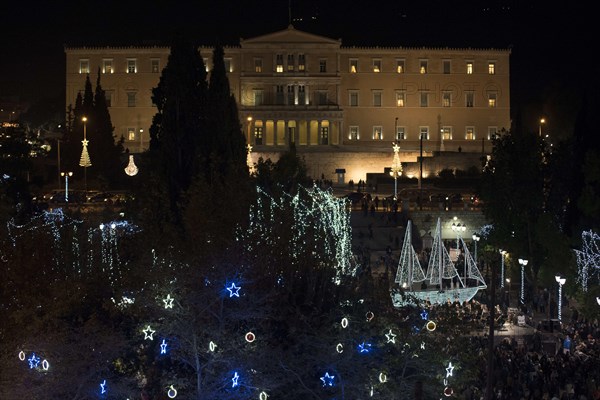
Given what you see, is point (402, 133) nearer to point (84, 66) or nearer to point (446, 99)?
point (446, 99)

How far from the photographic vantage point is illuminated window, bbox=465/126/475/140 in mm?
77688

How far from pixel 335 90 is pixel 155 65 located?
40.5 feet

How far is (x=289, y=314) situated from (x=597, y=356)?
8071 mm

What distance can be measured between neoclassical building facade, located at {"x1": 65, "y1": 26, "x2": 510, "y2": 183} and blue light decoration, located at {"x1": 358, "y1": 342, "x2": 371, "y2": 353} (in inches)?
2064

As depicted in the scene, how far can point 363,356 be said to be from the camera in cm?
2173

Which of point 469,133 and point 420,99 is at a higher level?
point 420,99

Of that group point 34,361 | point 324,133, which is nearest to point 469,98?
point 324,133

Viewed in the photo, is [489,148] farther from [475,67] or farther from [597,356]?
[597,356]

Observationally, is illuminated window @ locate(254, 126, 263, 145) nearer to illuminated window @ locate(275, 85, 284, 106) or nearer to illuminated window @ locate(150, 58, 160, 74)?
illuminated window @ locate(275, 85, 284, 106)

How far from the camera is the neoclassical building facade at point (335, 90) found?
246 feet

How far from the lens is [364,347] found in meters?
21.7

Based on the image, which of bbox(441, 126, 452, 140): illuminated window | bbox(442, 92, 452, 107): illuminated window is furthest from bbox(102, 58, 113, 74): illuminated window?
bbox(441, 126, 452, 140): illuminated window

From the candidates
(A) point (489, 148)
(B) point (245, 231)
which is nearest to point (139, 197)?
(B) point (245, 231)

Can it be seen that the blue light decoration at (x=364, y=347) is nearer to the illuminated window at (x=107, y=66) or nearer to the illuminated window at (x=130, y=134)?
the illuminated window at (x=130, y=134)
